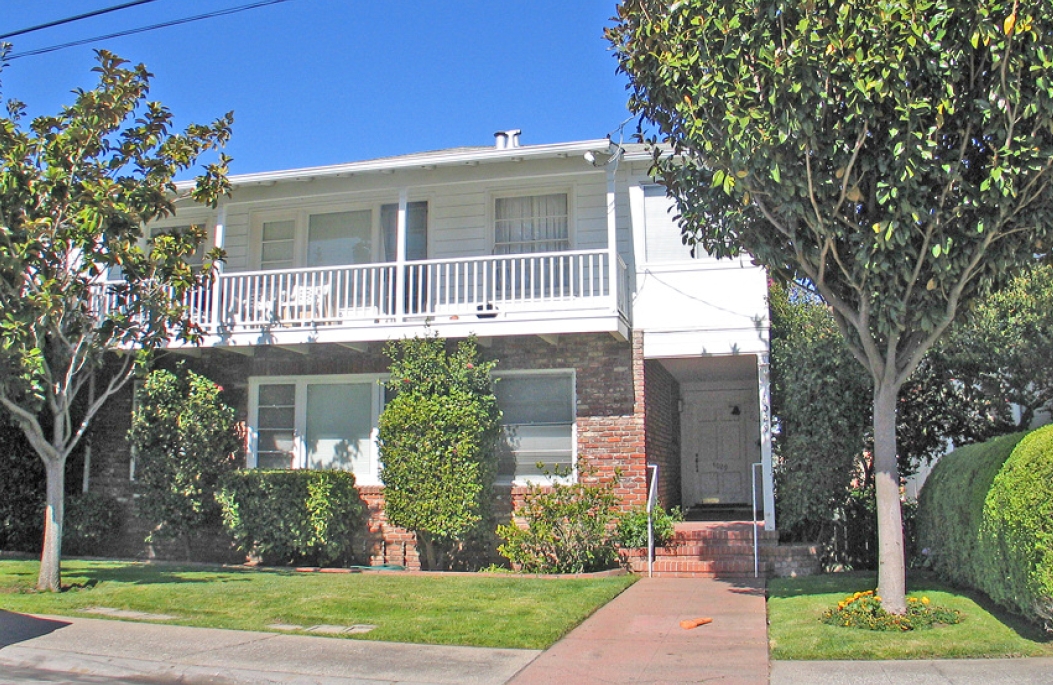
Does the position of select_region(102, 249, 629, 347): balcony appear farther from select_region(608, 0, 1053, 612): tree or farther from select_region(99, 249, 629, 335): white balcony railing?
select_region(608, 0, 1053, 612): tree

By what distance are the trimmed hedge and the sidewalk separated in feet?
12.6

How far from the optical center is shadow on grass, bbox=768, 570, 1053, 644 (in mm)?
7527

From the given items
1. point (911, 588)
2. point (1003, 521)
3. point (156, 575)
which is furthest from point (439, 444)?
point (1003, 521)

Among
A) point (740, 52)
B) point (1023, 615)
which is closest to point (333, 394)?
point (740, 52)

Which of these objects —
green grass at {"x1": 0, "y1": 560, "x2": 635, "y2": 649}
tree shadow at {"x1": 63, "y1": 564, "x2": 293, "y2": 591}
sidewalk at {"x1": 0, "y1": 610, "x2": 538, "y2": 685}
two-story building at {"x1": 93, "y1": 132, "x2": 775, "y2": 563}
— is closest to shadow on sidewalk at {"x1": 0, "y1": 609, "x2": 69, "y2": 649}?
sidewalk at {"x1": 0, "y1": 610, "x2": 538, "y2": 685}

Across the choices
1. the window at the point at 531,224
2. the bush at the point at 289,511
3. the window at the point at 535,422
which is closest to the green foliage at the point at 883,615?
the window at the point at 535,422

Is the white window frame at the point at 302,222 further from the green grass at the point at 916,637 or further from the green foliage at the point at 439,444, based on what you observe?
the green grass at the point at 916,637

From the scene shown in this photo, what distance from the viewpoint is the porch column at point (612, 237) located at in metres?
12.7

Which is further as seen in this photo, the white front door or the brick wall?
the white front door

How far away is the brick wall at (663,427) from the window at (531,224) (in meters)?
2.46

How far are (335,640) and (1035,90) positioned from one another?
716 cm

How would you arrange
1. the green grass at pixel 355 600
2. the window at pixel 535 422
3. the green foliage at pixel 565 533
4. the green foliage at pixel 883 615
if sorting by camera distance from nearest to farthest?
the green foliage at pixel 883 615, the green grass at pixel 355 600, the green foliage at pixel 565 533, the window at pixel 535 422

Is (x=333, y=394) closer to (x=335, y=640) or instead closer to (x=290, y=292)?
(x=290, y=292)

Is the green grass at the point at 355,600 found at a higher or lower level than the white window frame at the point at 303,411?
lower
